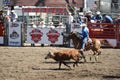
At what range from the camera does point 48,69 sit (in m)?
13.7

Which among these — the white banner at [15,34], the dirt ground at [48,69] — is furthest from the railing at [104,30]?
the dirt ground at [48,69]

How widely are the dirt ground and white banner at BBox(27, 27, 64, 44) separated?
13.8ft

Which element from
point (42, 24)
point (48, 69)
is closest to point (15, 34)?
point (42, 24)

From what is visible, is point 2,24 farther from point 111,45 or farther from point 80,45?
point 80,45

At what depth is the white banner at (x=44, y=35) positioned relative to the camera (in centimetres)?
2244

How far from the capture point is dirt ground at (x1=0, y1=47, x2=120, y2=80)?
12.0 metres

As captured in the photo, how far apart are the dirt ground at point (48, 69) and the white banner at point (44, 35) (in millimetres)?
4210

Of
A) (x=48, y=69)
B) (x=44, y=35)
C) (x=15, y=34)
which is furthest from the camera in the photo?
(x=15, y=34)

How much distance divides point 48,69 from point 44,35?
893cm

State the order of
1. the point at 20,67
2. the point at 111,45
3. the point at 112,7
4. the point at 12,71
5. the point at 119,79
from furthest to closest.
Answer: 1. the point at 112,7
2. the point at 111,45
3. the point at 20,67
4. the point at 12,71
5. the point at 119,79

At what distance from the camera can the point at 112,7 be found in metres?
35.7

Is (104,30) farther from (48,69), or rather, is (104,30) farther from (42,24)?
(48,69)

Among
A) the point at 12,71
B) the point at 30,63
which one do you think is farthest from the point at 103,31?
the point at 12,71

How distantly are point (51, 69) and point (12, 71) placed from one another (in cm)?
146
